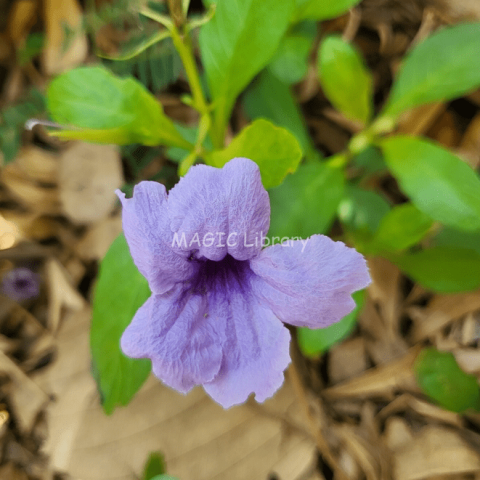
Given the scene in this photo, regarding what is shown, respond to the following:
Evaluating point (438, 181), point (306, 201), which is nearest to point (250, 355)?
point (306, 201)

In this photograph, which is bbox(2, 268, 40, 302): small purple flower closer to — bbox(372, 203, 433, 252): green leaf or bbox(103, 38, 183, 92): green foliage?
bbox(103, 38, 183, 92): green foliage

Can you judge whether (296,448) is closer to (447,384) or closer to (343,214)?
(447,384)

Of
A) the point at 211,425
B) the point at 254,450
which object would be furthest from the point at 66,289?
the point at 254,450

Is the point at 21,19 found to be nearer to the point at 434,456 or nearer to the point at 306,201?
the point at 306,201

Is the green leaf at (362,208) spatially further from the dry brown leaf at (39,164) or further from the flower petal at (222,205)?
the dry brown leaf at (39,164)

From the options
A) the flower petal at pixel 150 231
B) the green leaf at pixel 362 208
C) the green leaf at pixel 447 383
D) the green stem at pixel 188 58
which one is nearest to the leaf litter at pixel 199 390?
the green leaf at pixel 447 383
